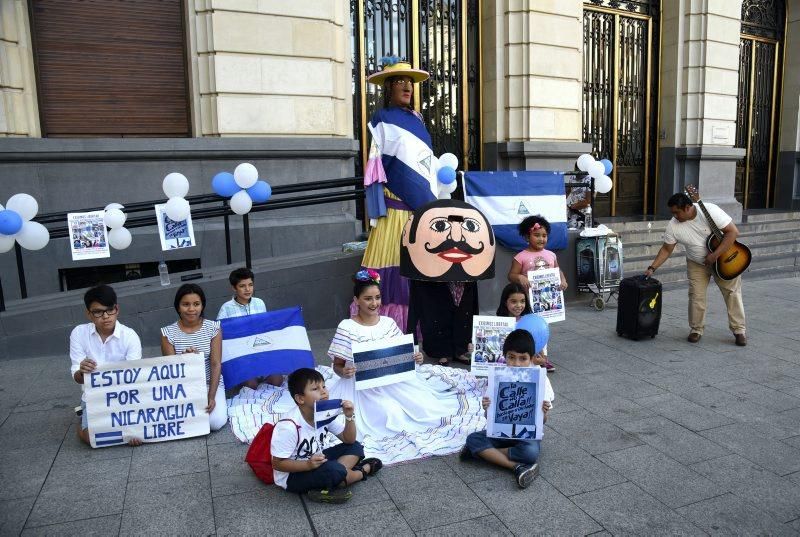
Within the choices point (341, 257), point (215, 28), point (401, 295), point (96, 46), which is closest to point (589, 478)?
point (401, 295)

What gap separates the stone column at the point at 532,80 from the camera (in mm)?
11125

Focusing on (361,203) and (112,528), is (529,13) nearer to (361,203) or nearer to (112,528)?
(361,203)

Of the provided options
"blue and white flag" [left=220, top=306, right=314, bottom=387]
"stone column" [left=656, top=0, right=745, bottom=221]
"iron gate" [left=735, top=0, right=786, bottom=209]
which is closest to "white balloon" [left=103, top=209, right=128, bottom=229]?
"blue and white flag" [left=220, top=306, right=314, bottom=387]

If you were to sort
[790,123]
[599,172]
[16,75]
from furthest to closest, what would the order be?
1. [790,123]
2. [599,172]
3. [16,75]

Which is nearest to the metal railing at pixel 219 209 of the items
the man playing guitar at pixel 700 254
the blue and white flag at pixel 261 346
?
the blue and white flag at pixel 261 346

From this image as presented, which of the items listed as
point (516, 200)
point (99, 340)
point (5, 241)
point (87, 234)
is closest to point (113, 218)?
point (87, 234)

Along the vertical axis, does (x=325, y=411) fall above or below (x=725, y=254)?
below

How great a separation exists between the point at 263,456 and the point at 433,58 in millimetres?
9187

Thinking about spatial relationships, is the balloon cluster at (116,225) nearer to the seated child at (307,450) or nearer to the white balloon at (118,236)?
the white balloon at (118,236)

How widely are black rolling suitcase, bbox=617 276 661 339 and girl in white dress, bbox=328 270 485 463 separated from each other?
113 inches

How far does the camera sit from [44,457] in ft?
14.1

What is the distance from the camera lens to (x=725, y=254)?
22.1 ft

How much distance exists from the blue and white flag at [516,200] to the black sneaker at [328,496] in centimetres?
508

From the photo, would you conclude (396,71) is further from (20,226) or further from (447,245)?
(20,226)
